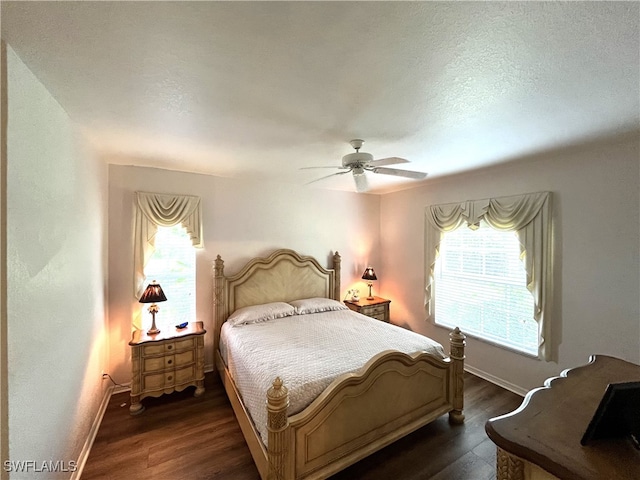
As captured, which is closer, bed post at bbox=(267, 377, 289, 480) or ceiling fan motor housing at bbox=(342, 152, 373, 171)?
bed post at bbox=(267, 377, 289, 480)

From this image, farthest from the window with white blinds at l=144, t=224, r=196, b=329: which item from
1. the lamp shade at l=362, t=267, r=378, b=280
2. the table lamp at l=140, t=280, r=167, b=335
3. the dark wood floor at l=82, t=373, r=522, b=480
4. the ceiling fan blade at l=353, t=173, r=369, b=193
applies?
the lamp shade at l=362, t=267, r=378, b=280

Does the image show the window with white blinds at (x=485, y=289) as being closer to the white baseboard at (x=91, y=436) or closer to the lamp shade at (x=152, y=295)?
the lamp shade at (x=152, y=295)

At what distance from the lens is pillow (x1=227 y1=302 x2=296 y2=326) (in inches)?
117

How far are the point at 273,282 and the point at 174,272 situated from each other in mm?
1213

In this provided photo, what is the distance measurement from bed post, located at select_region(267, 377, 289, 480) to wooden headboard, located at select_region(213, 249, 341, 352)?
1907 millimetres

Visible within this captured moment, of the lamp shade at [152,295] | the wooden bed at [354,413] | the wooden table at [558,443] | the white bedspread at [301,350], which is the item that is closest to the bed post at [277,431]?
the wooden bed at [354,413]

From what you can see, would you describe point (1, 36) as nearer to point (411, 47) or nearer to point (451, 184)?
point (411, 47)

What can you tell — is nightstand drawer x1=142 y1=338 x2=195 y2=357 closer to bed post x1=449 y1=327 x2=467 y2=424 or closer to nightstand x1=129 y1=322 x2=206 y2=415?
nightstand x1=129 y1=322 x2=206 y2=415

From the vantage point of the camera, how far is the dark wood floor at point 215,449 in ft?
6.06

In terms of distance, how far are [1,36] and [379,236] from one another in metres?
4.44

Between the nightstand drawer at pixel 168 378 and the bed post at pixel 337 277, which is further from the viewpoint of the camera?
the bed post at pixel 337 277

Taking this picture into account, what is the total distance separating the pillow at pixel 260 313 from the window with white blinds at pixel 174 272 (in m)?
0.57

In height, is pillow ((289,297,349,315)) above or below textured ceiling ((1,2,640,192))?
below

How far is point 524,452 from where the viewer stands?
881 mm
